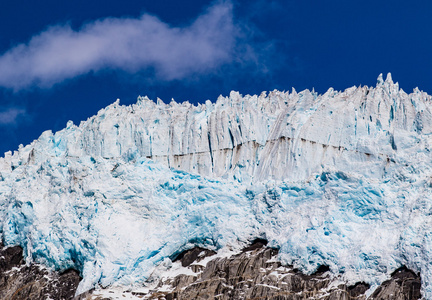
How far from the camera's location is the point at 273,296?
215ft

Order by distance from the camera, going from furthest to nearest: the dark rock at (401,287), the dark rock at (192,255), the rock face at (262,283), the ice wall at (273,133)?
the ice wall at (273,133)
the dark rock at (192,255)
the rock face at (262,283)
the dark rock at (401,287)

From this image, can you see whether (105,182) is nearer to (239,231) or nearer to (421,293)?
(239,231)

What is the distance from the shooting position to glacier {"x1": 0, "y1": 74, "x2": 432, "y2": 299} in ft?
222

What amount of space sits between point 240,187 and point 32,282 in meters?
18.2

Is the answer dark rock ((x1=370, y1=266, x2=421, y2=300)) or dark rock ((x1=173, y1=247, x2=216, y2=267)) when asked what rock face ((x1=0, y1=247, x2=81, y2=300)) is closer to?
dark rock ((x1=173, y1=247, x2=216, y2=267))

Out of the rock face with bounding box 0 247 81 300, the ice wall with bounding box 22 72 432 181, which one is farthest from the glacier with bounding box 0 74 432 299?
the rock face with bounding box 0 247 81 300

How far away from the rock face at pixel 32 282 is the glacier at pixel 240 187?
0.91 m

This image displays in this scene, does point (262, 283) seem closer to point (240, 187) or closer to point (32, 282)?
point (240, 187)

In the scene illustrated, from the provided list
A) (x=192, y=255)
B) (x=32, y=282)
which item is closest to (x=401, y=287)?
(x=192, y=255)

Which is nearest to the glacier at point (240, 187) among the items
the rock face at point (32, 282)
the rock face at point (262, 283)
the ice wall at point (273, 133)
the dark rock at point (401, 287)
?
the ice wall at point (273, 133)

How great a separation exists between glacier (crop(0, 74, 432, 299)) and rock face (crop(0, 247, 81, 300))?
2.98ft

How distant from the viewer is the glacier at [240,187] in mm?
67688

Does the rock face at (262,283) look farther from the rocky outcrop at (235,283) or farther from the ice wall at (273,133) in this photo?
the ice wall at (273,133)

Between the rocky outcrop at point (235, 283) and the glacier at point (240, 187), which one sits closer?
the rocky outcrop at point (235, 283)
